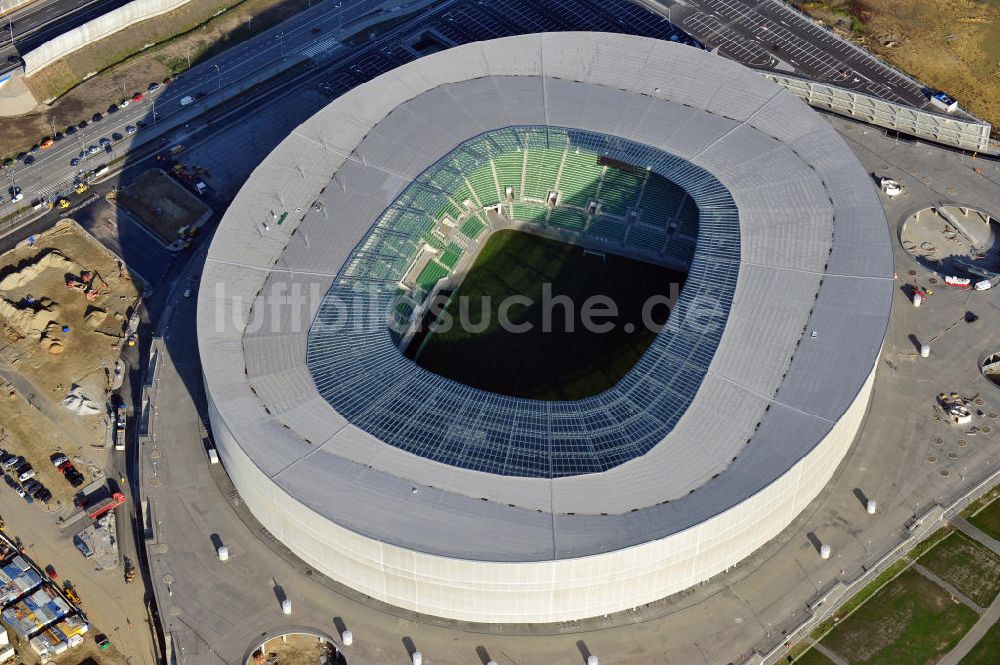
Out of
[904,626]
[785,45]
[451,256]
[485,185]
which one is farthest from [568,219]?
[904,626]

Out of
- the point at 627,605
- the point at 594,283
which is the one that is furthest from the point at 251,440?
the point at 594,283

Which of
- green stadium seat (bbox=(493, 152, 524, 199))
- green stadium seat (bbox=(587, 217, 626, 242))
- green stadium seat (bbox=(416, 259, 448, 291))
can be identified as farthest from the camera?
green stadium seat (bbox=(587, 217, 626, 242))

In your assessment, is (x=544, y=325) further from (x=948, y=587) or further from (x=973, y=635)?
(x=973, y=635)

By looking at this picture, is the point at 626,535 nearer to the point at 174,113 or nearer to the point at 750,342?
the point at 750,342

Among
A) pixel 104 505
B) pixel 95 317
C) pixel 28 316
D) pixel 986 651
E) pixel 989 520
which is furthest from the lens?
pixel 95 317

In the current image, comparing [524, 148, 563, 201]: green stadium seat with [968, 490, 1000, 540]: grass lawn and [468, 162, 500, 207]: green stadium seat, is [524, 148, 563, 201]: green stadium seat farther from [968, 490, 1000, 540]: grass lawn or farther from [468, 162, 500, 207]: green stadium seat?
[968, 490, 1000, 540]: grass lawn

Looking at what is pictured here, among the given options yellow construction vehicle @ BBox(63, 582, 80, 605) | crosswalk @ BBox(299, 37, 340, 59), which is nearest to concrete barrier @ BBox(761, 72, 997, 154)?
crosswalk @ BBox(299, 37, 340, 59)
